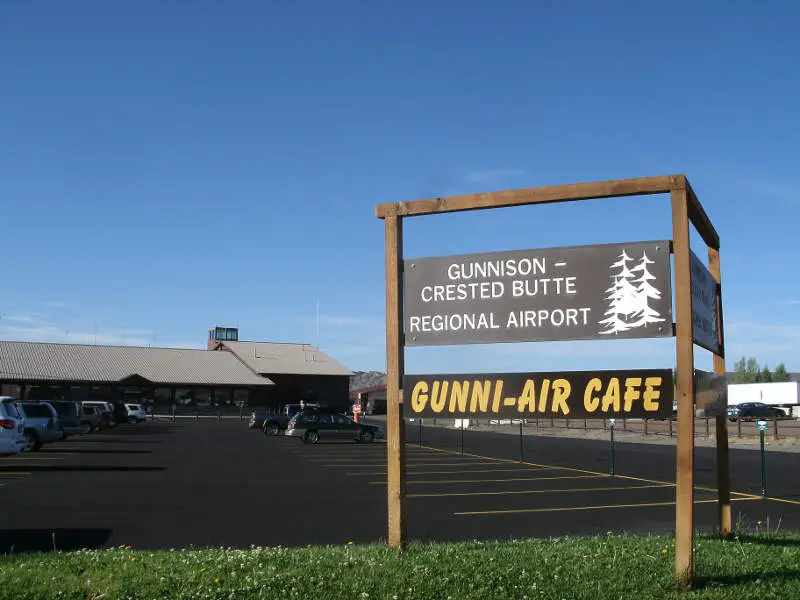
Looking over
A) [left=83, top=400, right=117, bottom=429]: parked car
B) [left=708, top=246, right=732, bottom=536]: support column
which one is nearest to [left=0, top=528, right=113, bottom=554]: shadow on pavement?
[left=708, top=246, right=732, bottom=536]: support column

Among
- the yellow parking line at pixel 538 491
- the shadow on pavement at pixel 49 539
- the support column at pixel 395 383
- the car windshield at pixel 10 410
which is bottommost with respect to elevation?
the yellow parking line at pixel 538 491

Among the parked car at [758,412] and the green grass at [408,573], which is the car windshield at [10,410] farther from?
the parked car at [758,412]

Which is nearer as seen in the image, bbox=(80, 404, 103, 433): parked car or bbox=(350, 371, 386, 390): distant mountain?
bbox=(80, 404, 103, 433): parked car

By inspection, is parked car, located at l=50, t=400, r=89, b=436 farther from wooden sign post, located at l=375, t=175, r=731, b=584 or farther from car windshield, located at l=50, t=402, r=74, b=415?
wooden sign post, located at l=375, t=175, r=731, b=584

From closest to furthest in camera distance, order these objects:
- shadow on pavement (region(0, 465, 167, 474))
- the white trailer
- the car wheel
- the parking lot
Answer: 1. the parking lot
2. shadow on pavement (region(0, 465, 167, 474))
3. the car wheel
4. the white trailer

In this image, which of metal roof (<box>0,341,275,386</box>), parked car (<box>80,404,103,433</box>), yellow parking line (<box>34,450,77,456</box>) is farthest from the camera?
metal roof (<box>0,341,275,386</box>)

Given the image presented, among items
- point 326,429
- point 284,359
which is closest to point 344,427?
point 326,429

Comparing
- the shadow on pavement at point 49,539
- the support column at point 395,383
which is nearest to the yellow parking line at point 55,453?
the shadow on pavement at point 49,539

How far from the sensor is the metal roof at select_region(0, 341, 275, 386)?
248 ft

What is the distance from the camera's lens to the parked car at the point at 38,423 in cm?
2720

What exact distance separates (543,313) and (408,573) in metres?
2.61

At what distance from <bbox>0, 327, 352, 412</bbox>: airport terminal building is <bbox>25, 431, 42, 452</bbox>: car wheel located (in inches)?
1929

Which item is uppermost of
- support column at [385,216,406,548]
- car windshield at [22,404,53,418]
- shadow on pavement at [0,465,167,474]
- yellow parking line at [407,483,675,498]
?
support column at [385,216,406,548]

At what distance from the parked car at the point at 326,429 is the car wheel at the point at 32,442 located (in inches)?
450
